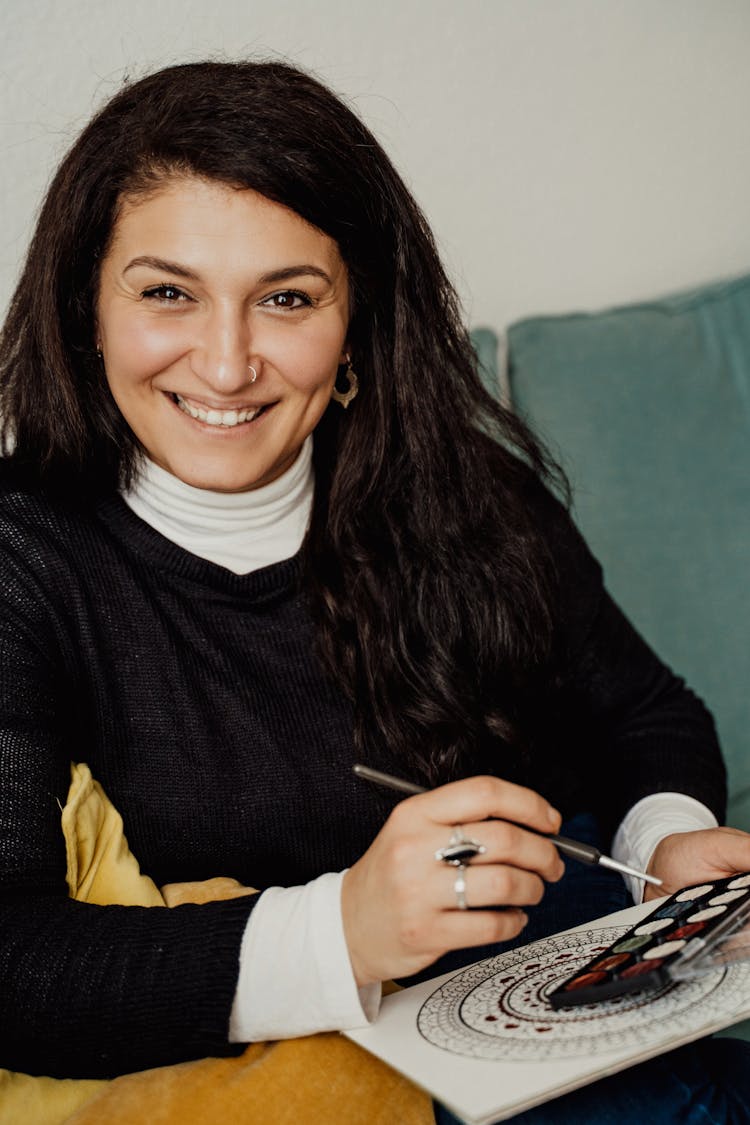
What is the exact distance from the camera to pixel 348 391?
4.23 ft

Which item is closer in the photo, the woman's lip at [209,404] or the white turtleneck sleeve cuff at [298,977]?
the white turtleneck sleeve cuff at [298,977]

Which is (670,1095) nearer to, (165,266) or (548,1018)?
(548,1018)

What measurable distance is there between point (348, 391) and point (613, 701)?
1.46 feet

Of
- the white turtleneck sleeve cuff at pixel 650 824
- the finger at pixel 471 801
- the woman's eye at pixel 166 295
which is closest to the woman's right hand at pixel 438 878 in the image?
the finger at pixel 471 801

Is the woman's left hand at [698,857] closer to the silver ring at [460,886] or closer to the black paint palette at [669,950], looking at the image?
the black paint palette at [669,950]

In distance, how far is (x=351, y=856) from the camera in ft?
3.81

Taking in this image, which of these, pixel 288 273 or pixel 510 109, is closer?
pixel 288 273

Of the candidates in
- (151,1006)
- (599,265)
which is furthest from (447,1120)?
(599,265)

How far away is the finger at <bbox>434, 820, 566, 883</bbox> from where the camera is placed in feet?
2.69

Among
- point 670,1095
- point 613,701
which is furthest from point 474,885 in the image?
point 613,701

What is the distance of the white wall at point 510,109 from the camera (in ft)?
4.51

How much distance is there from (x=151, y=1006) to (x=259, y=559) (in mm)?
470

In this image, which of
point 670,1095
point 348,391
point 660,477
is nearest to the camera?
point 670,1095

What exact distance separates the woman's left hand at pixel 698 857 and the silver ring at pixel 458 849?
1.03 feet
